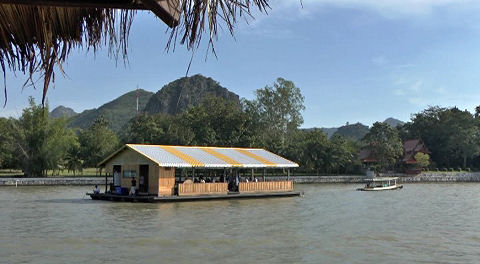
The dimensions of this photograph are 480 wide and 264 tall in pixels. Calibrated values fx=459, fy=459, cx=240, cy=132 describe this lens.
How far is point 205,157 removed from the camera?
31484 millimetres

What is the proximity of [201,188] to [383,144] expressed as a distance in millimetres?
43959

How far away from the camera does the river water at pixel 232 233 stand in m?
13.6

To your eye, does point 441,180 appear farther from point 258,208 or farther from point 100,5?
point 100,5

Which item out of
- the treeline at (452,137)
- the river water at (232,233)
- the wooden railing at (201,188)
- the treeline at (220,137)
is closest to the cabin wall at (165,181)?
the wooden railing at (201,188)

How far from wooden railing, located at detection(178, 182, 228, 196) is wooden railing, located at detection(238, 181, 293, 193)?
1529mm

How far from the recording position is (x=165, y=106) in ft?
579

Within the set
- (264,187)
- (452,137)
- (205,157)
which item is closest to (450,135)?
(452,137)

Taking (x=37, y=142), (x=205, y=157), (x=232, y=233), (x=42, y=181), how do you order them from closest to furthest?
(x=232, y=233) < (x=205, y=157) < (x=42, y=181) < (x=37, y=142)

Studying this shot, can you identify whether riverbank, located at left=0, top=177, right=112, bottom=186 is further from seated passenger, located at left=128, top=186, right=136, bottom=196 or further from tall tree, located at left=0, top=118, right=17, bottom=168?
seated passenger, located at left=128, top=186, right=136, bottom=196

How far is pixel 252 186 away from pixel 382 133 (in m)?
42.0

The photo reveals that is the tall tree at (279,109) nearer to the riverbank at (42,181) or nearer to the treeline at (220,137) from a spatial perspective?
the treeline at (220,137)

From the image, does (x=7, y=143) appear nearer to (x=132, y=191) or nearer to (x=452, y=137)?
(x=132, y=191)

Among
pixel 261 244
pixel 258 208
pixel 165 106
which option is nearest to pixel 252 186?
pixel 258 208

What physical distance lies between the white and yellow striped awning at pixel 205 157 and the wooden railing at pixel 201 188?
122 centimetres
